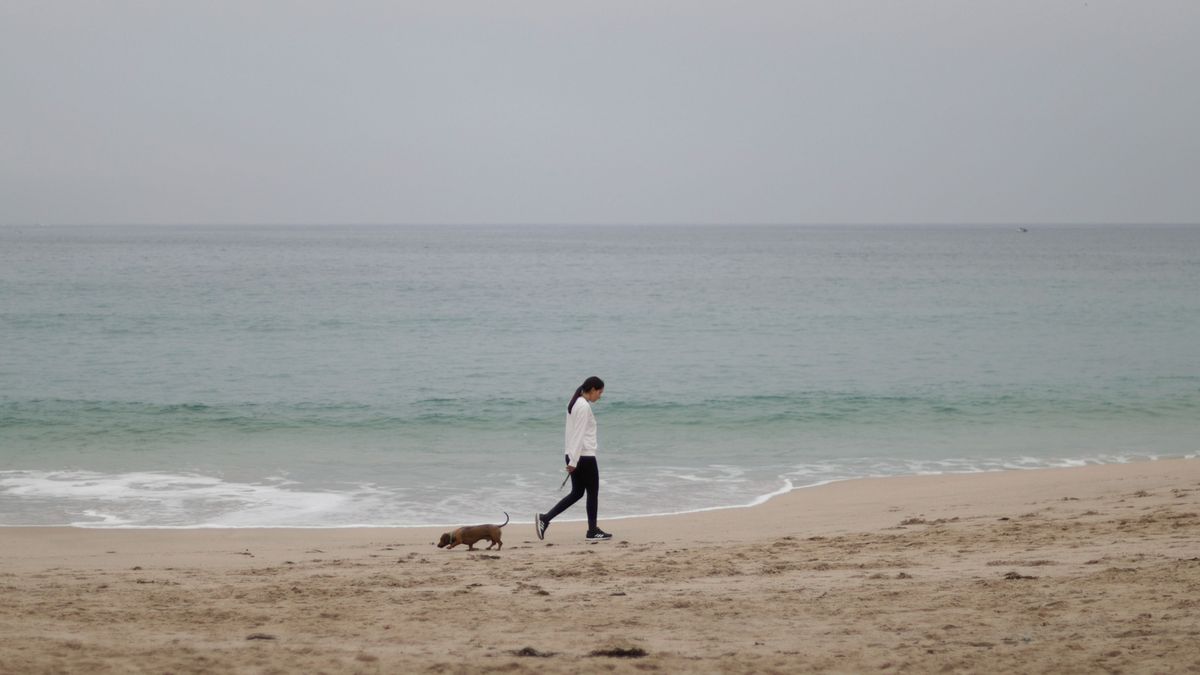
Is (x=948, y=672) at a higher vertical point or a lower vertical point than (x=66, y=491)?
higher

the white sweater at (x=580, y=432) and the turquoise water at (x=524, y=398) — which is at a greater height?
the white sweater at (x=580, y=432)

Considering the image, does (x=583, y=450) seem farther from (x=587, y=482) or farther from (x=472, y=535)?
(x=472, y=535)

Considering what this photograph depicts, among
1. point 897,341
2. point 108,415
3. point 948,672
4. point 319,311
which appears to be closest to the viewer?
point 948,672

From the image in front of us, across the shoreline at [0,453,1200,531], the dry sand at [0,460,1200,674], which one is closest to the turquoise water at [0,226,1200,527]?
the shoreline at [0,453,1200,531]

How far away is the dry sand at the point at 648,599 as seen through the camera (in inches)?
212

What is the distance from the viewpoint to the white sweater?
922cm

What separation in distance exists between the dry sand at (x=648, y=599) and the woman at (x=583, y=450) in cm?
26

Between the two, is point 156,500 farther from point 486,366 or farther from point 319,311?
point 319,311

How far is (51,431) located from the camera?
17453 mm

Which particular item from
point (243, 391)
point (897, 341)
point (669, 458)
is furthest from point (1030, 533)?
point (897, 341)

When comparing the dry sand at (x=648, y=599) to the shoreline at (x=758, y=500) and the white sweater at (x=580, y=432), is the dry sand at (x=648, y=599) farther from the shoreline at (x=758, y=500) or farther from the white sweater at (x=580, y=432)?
the white sweater at (x=580, y=432)

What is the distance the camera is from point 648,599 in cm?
669

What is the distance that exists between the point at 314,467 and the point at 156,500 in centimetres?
275

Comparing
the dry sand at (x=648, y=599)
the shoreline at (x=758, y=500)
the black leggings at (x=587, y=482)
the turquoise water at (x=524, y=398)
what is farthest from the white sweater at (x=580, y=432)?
the turquoise water at (x=524, y=398)
